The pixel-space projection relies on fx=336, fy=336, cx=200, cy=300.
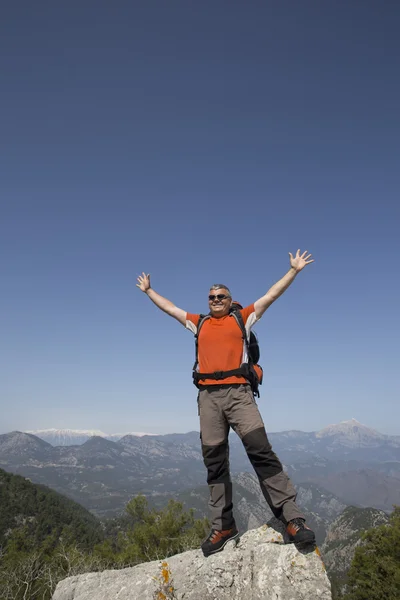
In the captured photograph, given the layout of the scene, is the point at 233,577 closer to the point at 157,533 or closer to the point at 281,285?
the point at 281,285

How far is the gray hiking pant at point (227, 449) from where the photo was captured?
4.72 m

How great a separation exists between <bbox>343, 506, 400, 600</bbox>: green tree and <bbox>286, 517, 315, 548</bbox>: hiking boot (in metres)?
34.9

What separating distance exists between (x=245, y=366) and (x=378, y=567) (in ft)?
132

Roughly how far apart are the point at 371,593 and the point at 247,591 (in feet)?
127

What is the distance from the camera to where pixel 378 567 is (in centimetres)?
3244

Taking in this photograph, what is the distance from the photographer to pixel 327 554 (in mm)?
149375

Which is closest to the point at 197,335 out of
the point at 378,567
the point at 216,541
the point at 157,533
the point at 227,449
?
the point at 227,449

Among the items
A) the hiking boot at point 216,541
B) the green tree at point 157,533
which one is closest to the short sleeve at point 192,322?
the hiking boot at point 216,541

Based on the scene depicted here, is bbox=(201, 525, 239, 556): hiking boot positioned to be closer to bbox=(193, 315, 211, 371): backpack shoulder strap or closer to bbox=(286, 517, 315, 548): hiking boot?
bbox=(286, 517, 315, 548): hiking boot

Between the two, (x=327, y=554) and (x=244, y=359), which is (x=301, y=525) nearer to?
(x=244, y=359)

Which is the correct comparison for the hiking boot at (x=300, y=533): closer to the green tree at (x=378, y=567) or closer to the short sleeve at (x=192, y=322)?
the short sleeve at (x=192, y=322)

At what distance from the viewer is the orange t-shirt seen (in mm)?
5266

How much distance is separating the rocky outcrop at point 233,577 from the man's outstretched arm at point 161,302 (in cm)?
361

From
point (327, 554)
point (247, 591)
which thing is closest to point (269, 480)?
point (247, 591)
